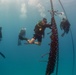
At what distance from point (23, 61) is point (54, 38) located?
10972cm

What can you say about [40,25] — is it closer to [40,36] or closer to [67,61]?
[40,36]

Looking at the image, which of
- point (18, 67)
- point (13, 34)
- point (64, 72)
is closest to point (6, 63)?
point (18, 67)

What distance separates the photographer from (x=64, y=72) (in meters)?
97.7

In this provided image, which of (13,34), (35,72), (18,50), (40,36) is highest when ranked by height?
(40,36)

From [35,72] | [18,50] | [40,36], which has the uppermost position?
[40,36]

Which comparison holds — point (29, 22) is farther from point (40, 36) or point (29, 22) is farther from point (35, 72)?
point (40, 36)

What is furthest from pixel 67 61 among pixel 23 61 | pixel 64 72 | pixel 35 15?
pixel 35 15

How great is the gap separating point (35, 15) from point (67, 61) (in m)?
36.6

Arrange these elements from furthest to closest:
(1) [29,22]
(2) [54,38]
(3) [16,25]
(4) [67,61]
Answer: (4) [67,61], (3) [16,25], (1) [29,22], (2) [54,38]

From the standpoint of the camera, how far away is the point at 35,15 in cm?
7606

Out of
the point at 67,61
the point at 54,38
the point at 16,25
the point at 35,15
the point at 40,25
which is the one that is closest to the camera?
the point at 54,38

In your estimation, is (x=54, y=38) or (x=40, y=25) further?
(x=40, y=25)

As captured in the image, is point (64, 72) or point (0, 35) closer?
point (0, 35)

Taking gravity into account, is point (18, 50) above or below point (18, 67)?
above
